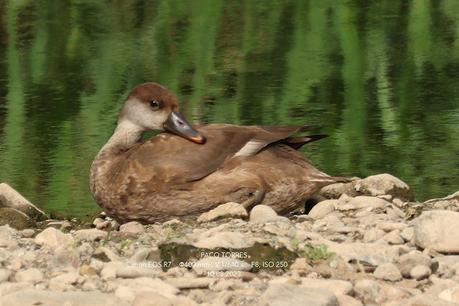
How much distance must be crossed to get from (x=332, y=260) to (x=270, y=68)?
6.34 m

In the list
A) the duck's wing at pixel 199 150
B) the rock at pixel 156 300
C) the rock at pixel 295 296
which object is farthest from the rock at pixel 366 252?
the duck's wing at pixel 199 150

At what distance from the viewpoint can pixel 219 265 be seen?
254 inches

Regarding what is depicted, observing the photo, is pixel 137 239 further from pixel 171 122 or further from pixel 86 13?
pixel 86 13

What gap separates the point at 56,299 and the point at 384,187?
2900 millimetres

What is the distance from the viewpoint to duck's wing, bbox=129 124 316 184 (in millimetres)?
8188

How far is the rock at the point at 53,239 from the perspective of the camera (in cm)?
708

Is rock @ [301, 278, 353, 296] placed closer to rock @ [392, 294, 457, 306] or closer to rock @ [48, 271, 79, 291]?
rock @ [392, 294, 457, 306]

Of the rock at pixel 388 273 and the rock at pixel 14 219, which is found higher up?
the rock at pixel 388 273

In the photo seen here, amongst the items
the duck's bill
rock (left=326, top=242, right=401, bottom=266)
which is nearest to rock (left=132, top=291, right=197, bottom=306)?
rock (left=326, top=242, right=401, bottom=266)

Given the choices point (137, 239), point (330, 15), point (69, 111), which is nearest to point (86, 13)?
point (330, 15)

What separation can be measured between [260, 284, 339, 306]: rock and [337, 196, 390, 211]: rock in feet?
5.94

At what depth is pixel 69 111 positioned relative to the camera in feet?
37.8

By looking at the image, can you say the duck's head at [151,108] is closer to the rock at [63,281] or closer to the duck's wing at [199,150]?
the duck's wing at [199,150]

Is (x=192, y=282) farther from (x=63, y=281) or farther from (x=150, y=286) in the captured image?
(x=63, y=281)
